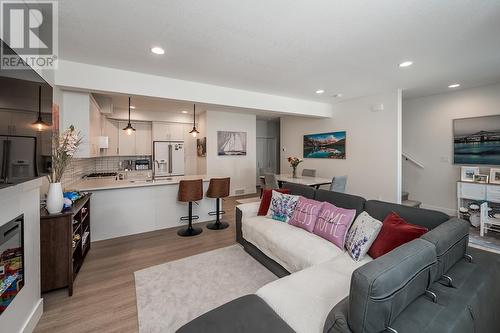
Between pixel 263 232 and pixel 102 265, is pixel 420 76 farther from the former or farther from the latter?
pixel 102 265

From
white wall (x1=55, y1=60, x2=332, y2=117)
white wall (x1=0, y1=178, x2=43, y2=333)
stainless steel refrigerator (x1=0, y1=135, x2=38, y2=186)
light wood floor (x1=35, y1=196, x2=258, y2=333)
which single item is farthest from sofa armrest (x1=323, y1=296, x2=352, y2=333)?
white wall (x1=55, y1=60, x2=332, y2=117)

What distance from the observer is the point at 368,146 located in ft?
16.2

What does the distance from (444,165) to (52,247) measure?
6.83m

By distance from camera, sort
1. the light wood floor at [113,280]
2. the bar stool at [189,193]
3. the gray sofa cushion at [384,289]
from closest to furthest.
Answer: the gray sofa cushion at [384,289] → the light wood floor at [113,280] → the bar stool at [189,193]

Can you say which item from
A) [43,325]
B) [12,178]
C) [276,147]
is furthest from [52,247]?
[276,147]

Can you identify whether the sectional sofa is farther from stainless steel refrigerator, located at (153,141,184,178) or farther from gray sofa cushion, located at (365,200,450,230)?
stainless steel refrigerator, located at (153,141,184,178)

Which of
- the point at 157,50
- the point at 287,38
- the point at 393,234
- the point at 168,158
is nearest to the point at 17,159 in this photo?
the point at 157,50

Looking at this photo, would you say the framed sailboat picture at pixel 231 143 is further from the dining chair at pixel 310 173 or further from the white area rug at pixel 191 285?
the white area rug at pixel 191 285

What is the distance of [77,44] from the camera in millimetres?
2457

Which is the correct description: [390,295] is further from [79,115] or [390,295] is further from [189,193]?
[79,115]

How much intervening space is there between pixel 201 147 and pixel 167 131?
120cm

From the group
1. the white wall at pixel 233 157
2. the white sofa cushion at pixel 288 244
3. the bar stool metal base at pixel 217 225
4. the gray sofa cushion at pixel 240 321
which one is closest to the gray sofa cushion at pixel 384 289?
the gray sofa cushion at pixel 240 321

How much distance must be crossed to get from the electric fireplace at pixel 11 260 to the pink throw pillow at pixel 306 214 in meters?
2.46

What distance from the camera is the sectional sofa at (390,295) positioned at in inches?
Answer: 38.1
